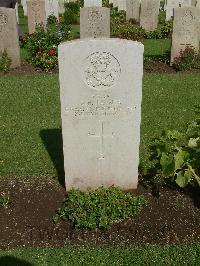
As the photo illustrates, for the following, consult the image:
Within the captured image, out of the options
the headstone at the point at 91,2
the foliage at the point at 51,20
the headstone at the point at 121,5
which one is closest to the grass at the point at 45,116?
the headstone at the point at 91,2

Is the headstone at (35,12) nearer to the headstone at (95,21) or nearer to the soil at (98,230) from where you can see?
the headstone at (95,21)

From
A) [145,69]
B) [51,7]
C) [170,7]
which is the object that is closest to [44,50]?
[145,69]

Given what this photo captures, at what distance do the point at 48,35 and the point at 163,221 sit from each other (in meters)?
8.27

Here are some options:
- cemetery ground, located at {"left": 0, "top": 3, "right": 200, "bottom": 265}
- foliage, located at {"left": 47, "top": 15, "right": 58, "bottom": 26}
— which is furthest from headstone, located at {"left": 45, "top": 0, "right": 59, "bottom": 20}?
cemetery ground, located at {"left": 0, "top": 3, "right": 200, "bottom": 265}

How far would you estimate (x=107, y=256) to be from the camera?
392cm

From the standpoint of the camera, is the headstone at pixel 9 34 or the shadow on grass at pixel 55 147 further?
the headstone at pixel 9 34

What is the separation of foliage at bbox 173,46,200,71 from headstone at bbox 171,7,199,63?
0.21 meters

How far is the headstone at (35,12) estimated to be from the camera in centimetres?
1384

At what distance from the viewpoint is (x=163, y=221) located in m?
4.34

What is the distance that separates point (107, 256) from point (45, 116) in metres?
4.10

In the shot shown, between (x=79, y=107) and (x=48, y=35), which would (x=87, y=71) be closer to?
(x=79, y=107)

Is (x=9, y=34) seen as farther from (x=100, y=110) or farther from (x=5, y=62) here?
→ (x=100, y=110)

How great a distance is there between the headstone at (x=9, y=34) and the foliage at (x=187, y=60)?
4438 millimetres

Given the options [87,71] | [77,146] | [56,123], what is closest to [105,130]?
[77,146]
